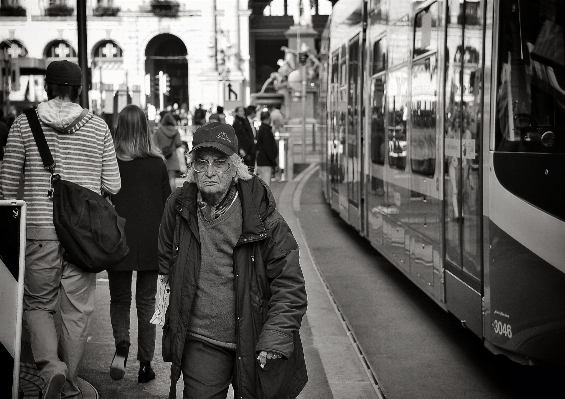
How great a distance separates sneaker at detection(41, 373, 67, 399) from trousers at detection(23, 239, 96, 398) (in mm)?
182

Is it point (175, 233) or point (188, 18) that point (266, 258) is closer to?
point (175, 233)

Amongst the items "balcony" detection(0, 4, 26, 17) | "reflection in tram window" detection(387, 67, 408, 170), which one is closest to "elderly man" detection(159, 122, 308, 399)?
"reflection in tram window" detection(387, 67, 408, 170)

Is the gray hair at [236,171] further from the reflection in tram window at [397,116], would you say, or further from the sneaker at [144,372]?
the reflection in tram window at [397,116]

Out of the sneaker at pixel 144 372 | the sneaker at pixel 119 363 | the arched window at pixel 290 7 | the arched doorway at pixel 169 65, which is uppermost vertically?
the arched window at pixel 290 7

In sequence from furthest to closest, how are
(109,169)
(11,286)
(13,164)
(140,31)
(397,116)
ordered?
(140,31) → (397,116) → (109,169) → (13,164) → (11,286)

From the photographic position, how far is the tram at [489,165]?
605 cm

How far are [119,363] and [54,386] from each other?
4.32 feet

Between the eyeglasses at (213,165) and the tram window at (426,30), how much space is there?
4.21 meters

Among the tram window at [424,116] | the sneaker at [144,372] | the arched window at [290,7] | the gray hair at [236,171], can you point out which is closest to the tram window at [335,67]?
the tram window at [424,116]

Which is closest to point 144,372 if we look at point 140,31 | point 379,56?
point 379,56

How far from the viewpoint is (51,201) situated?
17.8 feet

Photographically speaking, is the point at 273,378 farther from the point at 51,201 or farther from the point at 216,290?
the point at 51,201

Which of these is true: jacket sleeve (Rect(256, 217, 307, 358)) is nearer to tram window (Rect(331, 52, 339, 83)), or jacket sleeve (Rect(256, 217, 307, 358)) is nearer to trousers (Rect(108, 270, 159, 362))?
trousers (Rect(108, 270, 159, 362))

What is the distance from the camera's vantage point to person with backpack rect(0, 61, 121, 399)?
5.39m
